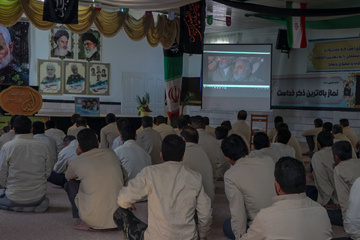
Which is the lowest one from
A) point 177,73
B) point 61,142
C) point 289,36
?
point 61,142

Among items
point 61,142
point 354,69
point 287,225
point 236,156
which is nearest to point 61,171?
point 61,142

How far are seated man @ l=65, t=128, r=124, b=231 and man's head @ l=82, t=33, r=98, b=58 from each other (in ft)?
33.4

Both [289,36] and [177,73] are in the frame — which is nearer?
[289,36]

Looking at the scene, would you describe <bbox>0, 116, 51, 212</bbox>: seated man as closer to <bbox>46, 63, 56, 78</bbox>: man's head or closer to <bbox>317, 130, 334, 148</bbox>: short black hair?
<bbox>317, 130, 334, 148</bbox>: short black hair

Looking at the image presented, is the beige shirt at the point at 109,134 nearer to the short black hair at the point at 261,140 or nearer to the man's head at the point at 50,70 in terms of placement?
the short black hair at the point at 261,140

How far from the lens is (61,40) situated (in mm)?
13172

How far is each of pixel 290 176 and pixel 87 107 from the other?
799cm

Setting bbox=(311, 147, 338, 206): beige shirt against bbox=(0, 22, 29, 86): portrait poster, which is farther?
bbox=(0, 22, 29, 86): portrait poster

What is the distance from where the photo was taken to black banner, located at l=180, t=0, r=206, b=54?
323 inches

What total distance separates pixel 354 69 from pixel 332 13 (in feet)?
11.1

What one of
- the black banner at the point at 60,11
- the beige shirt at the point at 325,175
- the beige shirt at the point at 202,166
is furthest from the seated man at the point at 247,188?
the black banner at the point at 60,11

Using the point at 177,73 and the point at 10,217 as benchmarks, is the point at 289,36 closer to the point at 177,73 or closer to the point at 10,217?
the point at 177,73

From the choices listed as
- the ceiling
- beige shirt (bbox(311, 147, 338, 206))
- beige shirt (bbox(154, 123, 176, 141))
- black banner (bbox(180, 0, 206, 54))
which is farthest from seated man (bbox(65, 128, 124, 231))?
the ceiling

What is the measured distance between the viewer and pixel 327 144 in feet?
15.8
